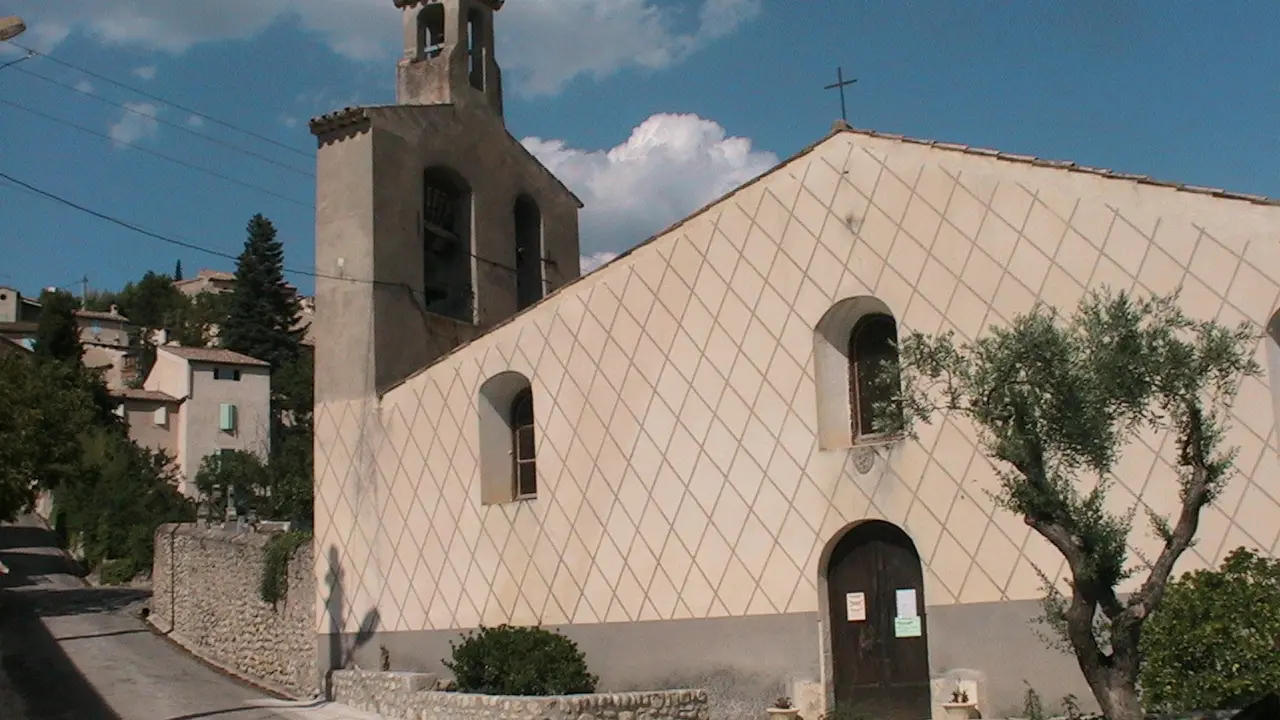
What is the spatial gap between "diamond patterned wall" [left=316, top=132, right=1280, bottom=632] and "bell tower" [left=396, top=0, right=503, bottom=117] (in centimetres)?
588

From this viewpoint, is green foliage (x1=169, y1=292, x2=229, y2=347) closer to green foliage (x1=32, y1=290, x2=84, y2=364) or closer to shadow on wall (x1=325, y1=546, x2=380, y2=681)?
green foliage (x1=32, y1=290, x2=84, y2=364)

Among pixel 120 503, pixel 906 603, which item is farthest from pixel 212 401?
pixel 906 603

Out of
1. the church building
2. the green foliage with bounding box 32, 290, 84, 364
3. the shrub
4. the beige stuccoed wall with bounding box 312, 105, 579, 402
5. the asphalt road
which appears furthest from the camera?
the green foliage with bounding box 32, 290, 84, 364

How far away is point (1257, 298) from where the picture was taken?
40.8ft

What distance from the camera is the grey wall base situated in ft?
44.3

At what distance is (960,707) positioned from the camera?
44.4 feet

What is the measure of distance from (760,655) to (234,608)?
1311 cm

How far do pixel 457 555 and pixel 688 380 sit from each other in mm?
4966

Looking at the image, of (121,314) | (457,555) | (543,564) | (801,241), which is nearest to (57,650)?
(457,555)

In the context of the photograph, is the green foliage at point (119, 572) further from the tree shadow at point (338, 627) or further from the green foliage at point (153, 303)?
the green foliage at point (153, 303)

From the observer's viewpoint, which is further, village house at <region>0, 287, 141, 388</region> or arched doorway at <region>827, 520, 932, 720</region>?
village house at <region>0, 287, 141, 388</region>

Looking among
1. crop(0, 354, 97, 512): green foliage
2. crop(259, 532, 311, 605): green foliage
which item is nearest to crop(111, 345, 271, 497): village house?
crop(0, 354, 97, 512): green foliage

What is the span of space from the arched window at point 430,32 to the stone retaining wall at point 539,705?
11.6m

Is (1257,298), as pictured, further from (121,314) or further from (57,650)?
(121,314)
